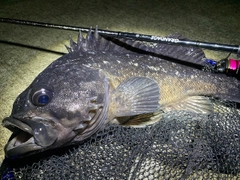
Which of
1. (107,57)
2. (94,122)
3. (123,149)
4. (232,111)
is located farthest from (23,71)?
(232,111)

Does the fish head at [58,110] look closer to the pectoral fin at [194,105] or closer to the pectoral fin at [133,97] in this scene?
the pectoral fin at [133,97]

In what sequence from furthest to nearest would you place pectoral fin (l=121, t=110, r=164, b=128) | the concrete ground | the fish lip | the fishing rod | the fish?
the concrete ground, pectoral fin (l=121, t=110, r=164, b=128), the fishing rod, the fish, the fish lip

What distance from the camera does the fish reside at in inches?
69.4

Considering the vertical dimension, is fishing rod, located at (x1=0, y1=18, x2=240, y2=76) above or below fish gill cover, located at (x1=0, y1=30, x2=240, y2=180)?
above

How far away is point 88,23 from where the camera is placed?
4.39 m

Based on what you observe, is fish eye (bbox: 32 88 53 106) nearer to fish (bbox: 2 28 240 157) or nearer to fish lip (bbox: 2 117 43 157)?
fish (bbox: 2 28 240 157)

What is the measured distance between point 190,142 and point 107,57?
1234mm

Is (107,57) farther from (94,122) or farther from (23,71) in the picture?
(23,71)

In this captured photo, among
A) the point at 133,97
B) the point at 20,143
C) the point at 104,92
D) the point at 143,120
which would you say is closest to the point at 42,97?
the point at 20,143

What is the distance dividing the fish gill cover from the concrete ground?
1212 millimetres

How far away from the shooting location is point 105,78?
2.23 metres

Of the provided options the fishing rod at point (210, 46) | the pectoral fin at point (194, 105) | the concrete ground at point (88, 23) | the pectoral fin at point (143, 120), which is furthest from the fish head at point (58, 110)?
the concrete ground at point (88, 23)

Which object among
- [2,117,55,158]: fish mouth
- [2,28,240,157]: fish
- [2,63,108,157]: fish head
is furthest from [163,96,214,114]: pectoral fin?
[2,117,55,158]: fish mouth

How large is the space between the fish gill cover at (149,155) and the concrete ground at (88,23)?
3.98ft
